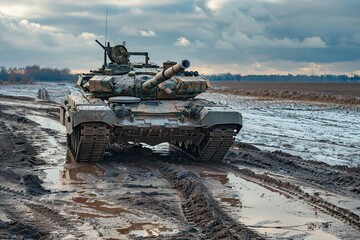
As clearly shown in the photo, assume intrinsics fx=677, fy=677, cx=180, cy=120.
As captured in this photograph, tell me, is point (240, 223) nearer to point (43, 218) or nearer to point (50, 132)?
point (43, 218)

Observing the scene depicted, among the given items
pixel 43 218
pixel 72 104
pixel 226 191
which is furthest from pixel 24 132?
pixel 43 218

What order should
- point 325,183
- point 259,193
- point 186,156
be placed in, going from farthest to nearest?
point 186,156, point 325,183, point 259,193

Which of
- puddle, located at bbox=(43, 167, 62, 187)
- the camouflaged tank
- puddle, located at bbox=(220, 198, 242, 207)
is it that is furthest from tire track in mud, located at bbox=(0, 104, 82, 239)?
puddle, located at bbox=(220, 198, 242, 207)

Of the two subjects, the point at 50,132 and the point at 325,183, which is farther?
the point at 50,132

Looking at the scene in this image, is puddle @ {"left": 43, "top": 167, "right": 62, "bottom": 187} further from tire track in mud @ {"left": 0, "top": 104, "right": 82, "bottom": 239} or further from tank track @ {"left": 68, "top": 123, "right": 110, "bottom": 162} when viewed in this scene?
tank track @ {"left": 68, "top": 123, "right": 110, "bottom": 162}

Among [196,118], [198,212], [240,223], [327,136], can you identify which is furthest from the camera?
[327,136]

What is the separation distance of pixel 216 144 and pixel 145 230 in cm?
683

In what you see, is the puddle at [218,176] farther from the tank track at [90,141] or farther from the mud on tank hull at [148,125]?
the tank track at [90,141]

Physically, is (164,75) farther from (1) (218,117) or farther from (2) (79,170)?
(2) (79,170)

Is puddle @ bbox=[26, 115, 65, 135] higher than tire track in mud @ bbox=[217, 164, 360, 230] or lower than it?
lower

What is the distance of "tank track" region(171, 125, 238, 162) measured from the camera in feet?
49.6

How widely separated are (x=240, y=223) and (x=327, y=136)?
13.3 m

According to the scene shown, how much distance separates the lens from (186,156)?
16.8 meters

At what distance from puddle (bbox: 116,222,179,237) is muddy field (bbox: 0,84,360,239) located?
13 mm
